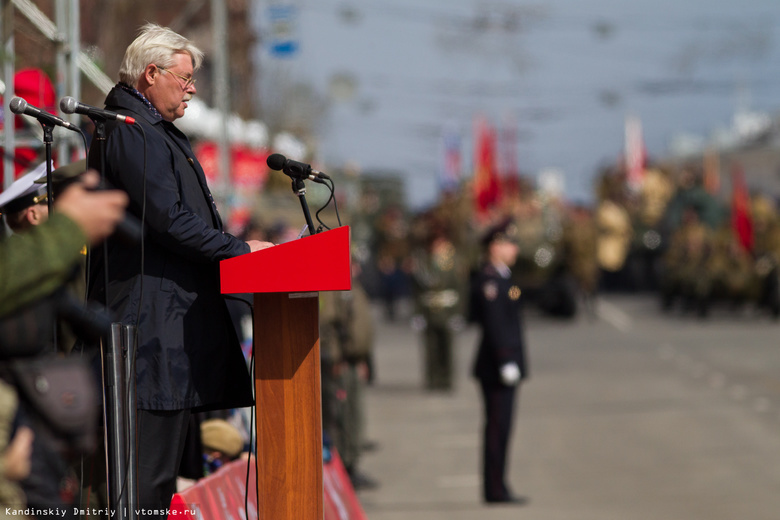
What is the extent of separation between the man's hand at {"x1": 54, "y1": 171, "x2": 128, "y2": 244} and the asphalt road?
6.09 metres

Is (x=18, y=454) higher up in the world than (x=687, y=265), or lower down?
lower down

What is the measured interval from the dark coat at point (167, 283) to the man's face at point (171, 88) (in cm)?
7

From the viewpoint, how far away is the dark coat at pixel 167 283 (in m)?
4.22

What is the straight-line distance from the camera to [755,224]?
25.7m

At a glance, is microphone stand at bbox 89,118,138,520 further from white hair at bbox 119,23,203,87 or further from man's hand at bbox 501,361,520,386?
man's hand at bbox 501,361,520,386

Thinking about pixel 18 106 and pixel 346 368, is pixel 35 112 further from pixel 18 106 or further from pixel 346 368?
pixel 346 368

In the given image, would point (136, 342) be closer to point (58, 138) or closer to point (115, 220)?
point (115, 220)

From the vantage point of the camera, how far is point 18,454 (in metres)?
2.66

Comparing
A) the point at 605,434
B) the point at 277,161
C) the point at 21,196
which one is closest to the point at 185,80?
the point at 277,161

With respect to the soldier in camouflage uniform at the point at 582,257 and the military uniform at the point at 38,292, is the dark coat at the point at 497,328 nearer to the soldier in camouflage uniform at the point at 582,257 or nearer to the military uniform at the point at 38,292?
the military uniform at the point at 38,292

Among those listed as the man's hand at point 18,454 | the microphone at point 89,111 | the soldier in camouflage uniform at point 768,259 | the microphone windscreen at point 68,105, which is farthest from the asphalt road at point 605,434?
the man's hand at point 18,454

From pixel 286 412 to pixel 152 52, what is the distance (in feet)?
4.23

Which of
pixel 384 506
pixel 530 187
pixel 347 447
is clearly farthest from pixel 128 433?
pixel 530 187

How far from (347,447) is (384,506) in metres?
1.26
